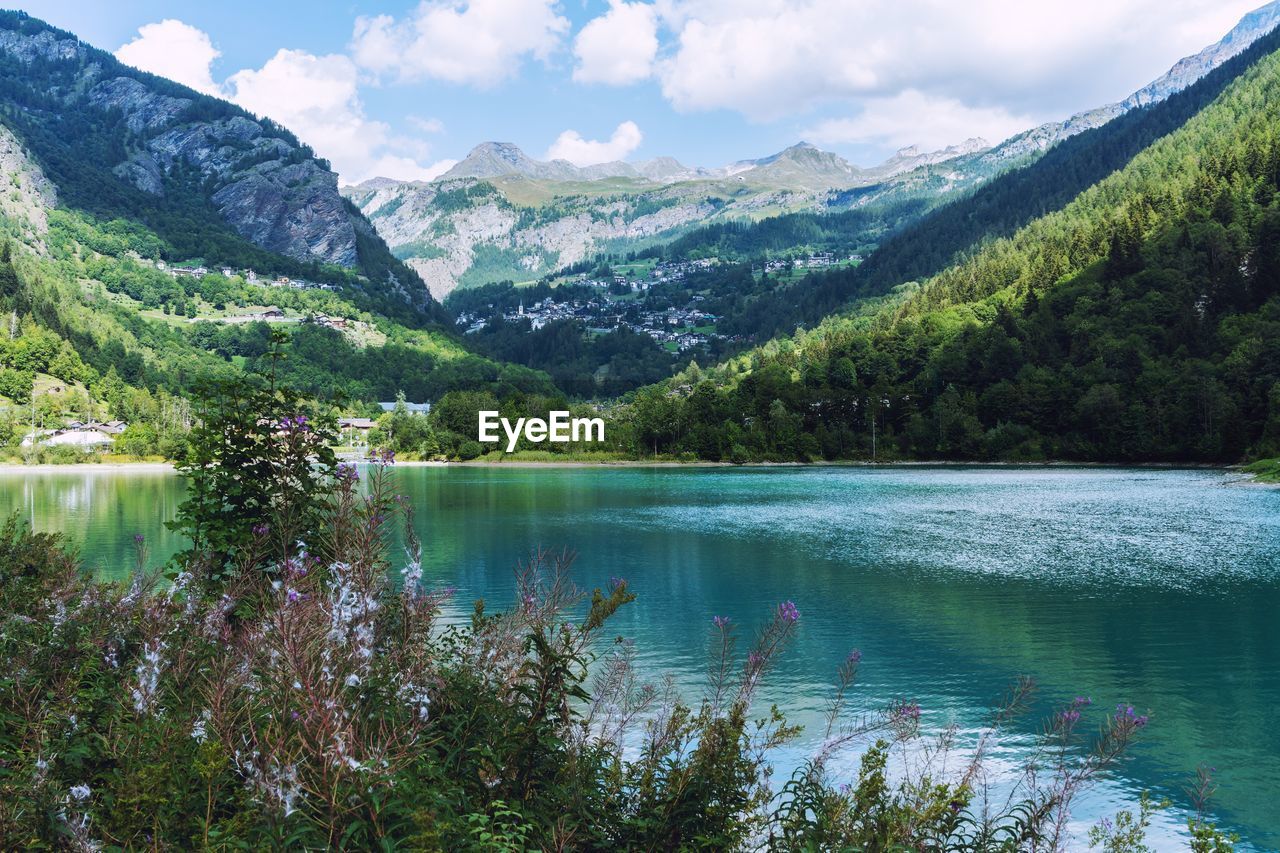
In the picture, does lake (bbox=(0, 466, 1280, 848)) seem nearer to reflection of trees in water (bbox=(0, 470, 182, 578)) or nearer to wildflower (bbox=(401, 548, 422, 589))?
reflection of trees in water (bbox=(0, 470, 182, 578))

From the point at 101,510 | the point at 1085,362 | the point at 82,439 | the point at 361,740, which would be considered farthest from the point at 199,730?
the point at 82,439

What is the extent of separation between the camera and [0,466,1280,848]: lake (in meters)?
14.1

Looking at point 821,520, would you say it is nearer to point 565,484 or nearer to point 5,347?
point 565,484

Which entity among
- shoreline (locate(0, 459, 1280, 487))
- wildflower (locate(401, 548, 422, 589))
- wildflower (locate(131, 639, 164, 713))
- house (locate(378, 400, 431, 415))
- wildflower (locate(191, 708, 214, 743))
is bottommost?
shoreline (locate(0, 459, 1280, 487))

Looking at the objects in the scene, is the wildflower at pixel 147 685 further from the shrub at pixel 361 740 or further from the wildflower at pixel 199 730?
the wildflower at pixel 199 730

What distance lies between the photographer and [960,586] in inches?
1058

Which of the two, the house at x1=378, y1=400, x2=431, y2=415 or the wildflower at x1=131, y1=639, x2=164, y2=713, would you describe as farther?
the house at x1=378, y1=400, x2=431, y2=415

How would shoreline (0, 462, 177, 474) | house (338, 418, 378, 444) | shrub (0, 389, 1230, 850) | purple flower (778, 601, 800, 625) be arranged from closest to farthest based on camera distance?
shrub (0, 389, 1230, 850)
purple flower (778, 601, 800, 625)
shoreline (0, 462, 177, 474)
house (338, 418, 378, 444)

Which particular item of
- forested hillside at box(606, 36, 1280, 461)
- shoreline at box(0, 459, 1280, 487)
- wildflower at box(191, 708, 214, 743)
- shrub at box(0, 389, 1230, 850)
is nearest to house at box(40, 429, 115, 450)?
shoreline at box(0, 459, 1280, 487)

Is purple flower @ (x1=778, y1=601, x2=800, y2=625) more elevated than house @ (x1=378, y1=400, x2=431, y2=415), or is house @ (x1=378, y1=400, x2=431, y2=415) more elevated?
house @ (x1=378, y1=400, x2=431, y2=415)

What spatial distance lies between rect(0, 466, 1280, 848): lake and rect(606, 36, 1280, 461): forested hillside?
126 ft

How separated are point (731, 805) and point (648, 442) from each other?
116807mm

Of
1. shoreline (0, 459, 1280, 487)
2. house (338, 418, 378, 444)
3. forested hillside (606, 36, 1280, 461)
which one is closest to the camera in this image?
forested hillside (606, 36, 1280, 461)

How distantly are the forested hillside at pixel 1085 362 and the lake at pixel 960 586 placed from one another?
38.4m
